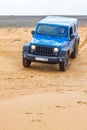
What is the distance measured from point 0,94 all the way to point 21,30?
62.4ft

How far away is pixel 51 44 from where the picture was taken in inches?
597

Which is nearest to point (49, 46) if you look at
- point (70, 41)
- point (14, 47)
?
point (70, 41)

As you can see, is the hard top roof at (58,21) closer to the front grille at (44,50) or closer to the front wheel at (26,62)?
the front grille at (44,50)

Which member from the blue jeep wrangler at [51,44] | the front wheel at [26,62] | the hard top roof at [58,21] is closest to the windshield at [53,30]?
the blue jeep wrangler at [51,44]

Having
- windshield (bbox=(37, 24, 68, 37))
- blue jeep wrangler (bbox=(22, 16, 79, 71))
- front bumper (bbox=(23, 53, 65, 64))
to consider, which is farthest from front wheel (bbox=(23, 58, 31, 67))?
windshield (bbox=(37, 24, 68, 37))

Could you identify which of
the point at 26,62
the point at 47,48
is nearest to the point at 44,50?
the point at 47,48

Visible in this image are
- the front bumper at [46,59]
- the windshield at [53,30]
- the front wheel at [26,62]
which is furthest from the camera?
the windshield at [53,30]

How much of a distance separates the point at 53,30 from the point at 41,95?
5.70 meters

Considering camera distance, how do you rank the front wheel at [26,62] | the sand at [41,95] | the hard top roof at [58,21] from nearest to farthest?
the sand at [41,95], the front wheel at [26,62], the hard top roof at [58,21]

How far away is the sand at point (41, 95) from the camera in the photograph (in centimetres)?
834

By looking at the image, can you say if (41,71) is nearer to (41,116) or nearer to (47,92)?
(47,92)

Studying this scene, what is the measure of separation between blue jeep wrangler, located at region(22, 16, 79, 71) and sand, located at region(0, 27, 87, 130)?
18.1 inches

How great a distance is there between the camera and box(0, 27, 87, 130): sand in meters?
8.34

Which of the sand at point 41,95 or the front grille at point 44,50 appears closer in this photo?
the sand at point 41,95
